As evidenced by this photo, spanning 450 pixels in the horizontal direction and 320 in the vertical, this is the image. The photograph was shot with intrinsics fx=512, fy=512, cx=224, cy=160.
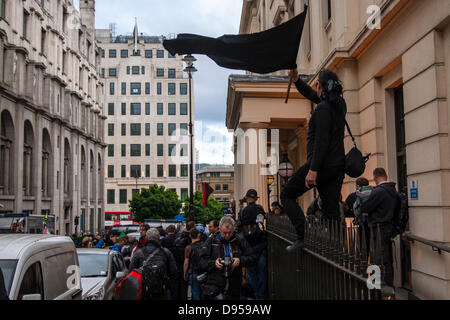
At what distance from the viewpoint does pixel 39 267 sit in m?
5.88

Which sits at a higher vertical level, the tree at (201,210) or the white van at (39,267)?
the white van at (39,267)

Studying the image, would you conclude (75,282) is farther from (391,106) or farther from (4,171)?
(4,171)

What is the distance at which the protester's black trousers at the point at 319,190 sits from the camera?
223 inches

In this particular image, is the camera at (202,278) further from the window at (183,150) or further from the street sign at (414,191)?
the window at (183,150)

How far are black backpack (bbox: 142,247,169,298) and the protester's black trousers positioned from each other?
394 centimetres

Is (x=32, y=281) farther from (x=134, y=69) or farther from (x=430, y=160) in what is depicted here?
(x=134, y=69)

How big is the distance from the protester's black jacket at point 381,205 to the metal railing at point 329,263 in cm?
107

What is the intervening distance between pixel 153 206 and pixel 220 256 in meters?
75.1

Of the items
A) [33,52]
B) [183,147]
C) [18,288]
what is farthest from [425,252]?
[183,147]

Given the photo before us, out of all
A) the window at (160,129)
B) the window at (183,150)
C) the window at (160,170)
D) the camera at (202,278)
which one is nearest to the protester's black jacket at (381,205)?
the camera at (202,278)

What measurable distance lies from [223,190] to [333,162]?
148 metres

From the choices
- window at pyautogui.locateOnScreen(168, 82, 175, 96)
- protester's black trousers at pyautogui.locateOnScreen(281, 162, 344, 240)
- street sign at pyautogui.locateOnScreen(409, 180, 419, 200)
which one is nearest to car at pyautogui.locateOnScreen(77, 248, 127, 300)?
protester's black trousers at pyautogui.locateOnScreen(281, 162, 344, 240)

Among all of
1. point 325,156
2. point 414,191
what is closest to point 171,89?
point 414,191

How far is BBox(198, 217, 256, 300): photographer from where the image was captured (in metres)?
7.06
